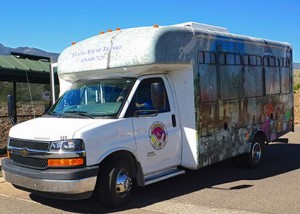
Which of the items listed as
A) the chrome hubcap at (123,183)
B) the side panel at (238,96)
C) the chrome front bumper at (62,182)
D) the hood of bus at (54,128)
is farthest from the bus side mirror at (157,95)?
the chrome front bumper at (62,182)

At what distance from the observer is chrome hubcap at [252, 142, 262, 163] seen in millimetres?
9398

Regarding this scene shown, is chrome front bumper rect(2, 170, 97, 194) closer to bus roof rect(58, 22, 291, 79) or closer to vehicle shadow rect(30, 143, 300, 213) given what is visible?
vehicle shadow rect(30, 143, 300, 213)

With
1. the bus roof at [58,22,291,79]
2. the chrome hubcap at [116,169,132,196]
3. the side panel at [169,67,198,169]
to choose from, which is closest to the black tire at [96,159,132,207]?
the chrome hubcap at [116,169,132,196]

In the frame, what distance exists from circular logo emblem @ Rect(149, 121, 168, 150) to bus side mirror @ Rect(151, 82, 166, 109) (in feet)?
1.02

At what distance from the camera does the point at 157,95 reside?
6.82 meters

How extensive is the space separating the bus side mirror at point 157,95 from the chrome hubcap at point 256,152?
3.27 meters

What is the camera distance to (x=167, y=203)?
661cm

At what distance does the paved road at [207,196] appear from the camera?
6.26 m

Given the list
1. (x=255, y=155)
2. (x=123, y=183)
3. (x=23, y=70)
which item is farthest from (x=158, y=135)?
(x=23, y=70)

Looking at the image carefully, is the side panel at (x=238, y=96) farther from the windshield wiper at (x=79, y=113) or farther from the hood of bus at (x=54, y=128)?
the hood of bus at (x=54, y=128)

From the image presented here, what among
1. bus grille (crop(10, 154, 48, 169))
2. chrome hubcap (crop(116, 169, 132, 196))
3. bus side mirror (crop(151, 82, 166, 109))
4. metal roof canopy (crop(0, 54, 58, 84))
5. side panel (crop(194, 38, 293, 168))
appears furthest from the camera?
metal roof canopy (crop(0, 54, 58, 84))

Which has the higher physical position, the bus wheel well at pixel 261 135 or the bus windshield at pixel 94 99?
the bus windshield at pixel 94 99

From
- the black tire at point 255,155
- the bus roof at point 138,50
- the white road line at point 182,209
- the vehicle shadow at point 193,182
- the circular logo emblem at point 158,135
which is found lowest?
the white road line at point 182,209

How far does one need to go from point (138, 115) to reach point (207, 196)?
1799 millimetres
